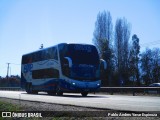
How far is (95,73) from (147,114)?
57.0ft

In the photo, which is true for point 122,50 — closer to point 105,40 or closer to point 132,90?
→ point 105,40

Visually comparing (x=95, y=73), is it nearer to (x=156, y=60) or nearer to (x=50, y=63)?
(x=50, y=63)

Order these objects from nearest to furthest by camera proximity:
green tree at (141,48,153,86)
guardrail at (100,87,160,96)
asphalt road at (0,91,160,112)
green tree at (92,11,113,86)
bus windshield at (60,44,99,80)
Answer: asphalt road at (0,91,160,112) → bus windshield at (60,44,99,80) → guardrail at (100,87,160,96) → green tree at (92,11,113,86) → green tree at (141,48,153,86)

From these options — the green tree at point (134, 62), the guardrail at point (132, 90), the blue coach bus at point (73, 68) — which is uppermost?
the green tree at point (134, 62)

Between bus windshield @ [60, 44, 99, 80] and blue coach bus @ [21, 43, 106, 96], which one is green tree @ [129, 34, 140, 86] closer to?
blue coach bus @ [21, 43, 106, 96]

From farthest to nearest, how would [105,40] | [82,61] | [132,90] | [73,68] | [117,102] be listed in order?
[105,40], [132,90], [82,61], [73,68], [117,102]

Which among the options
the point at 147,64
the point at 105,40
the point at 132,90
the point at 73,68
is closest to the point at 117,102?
the point at 73,68

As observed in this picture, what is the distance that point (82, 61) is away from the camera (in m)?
26.8

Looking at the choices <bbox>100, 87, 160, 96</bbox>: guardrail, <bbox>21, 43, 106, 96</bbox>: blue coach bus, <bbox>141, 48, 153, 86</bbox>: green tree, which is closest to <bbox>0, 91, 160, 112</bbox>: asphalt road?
<bbox>21, 43, 106, 96</bbox>: blue coach bus

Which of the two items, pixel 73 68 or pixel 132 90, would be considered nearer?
pixel 73 68

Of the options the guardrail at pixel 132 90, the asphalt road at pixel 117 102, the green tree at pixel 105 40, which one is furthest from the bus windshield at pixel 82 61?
the green tree at pixel 105 40

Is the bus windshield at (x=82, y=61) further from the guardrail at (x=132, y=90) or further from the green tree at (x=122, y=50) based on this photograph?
the green tree at (x=122, y=50)

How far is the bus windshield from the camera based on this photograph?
26.6 m

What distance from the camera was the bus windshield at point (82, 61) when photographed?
26594 mm
